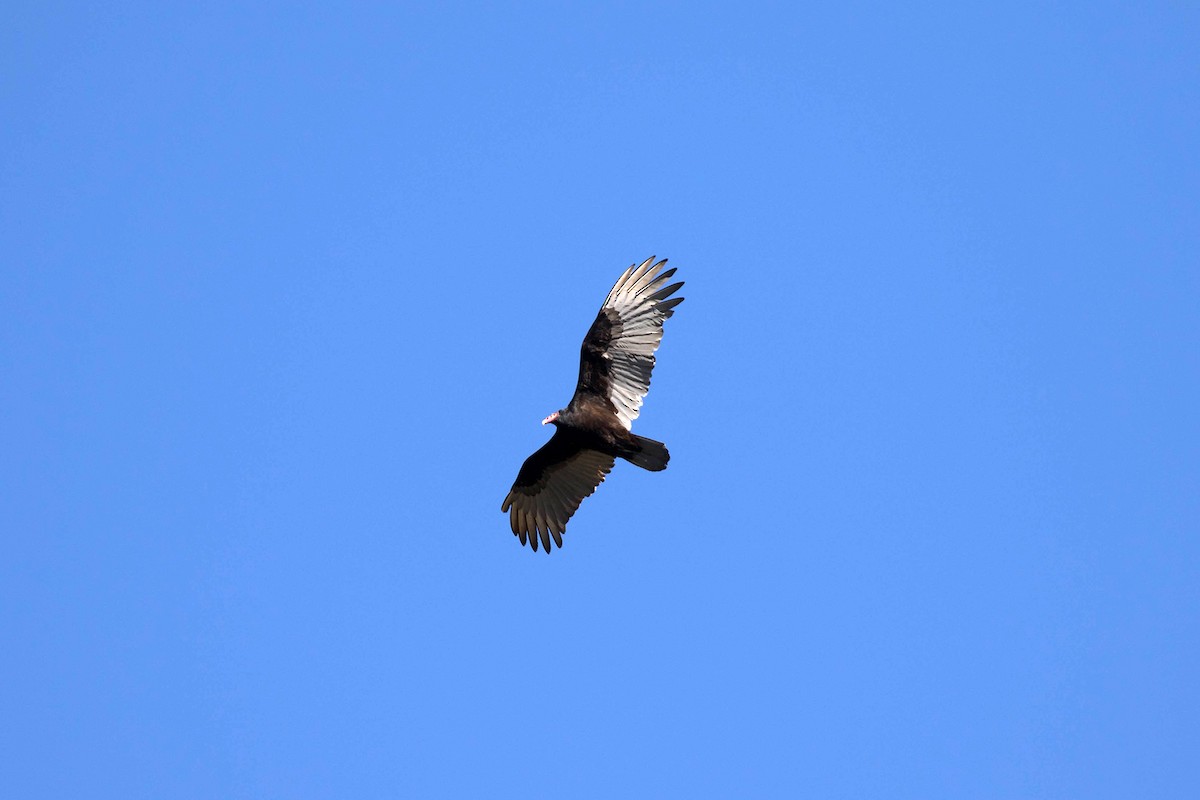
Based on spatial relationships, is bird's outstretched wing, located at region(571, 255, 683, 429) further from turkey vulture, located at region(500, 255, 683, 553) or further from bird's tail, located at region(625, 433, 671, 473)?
bird's tail, located at region(625, 433, 671, 473)

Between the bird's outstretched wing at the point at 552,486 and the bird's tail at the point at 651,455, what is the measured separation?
0.79 metres

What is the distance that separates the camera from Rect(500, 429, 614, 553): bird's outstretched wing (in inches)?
654

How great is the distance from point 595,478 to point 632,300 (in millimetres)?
2311

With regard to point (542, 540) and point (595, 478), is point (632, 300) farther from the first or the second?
point (542, 540)

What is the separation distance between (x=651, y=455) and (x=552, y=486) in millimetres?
1861

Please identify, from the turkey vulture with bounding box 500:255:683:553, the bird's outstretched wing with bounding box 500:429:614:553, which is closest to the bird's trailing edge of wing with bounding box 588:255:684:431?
the turkey vulture with bounding box 500:255:683:553

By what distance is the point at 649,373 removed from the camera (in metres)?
16.1

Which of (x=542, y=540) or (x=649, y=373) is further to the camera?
(x=542, y=540)

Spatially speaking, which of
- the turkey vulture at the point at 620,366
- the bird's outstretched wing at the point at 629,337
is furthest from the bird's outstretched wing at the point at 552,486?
the bird's outstretched wing at the point at 629,337

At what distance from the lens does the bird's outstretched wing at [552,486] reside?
654 inches

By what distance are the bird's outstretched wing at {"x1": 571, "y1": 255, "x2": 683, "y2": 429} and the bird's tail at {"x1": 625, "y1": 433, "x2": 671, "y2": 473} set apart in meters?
0.40

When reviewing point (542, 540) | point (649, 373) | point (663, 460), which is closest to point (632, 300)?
point (649, 373)

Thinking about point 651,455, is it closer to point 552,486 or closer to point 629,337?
point 629,337

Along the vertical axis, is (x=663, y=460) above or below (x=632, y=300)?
below
